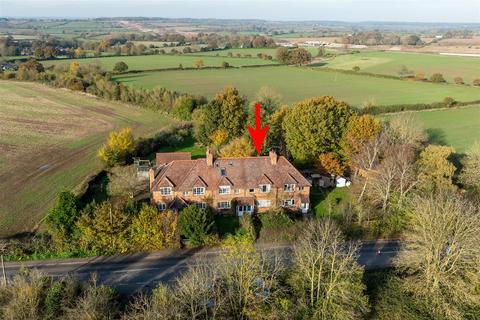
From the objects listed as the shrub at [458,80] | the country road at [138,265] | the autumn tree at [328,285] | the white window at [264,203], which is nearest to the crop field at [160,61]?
the shrub at [458,80]

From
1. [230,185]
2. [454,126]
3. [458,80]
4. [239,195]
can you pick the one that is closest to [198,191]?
[230,185]

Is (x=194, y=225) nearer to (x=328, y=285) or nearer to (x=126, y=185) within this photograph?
(x=126, y=185)

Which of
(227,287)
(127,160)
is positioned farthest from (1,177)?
(227,287)

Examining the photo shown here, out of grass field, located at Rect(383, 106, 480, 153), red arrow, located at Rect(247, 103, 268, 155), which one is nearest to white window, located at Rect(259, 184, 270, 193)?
red arrow, located at Rect(247, 103, 268, 155)

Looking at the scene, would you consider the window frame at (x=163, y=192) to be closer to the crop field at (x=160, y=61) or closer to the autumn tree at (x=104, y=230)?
the autumn tree at (x=104, y=230)

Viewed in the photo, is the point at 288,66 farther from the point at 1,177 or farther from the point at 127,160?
the point at 1,177

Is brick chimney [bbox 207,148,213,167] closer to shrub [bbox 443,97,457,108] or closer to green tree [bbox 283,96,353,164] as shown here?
green tree [bbox 283,96,353,164]
